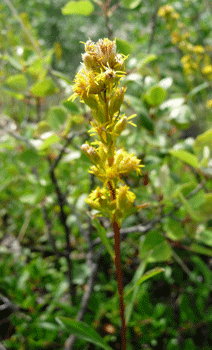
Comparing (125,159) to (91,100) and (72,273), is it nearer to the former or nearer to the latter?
(91,100)

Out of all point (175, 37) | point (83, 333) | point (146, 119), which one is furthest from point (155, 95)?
point (175, 37)

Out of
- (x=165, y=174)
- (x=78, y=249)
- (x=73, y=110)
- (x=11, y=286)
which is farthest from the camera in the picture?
(x=78, y=249)

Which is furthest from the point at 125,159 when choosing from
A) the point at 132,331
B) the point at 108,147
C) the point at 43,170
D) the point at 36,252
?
the point at 36,252

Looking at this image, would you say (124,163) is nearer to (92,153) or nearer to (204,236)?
(92,153)

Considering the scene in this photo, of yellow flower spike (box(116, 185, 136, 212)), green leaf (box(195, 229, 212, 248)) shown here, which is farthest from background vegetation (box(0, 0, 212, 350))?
yellow flower spike (box(116, 185, 136, 212))

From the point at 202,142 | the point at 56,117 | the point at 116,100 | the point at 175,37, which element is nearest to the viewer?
the point at 116,100

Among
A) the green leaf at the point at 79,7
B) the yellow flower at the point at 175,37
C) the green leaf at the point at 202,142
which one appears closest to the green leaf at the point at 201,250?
the green leaf at the point at 202,142
